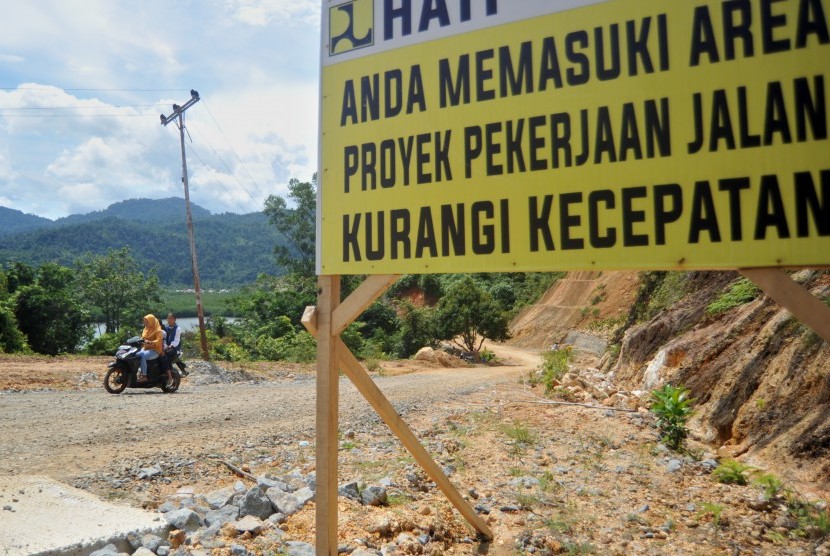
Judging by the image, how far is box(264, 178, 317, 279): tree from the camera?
3456cm

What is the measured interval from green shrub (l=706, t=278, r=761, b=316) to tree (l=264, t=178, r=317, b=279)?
2820cm

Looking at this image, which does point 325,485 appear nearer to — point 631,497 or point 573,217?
point 573,217

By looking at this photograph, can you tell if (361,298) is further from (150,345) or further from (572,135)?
(150,345)

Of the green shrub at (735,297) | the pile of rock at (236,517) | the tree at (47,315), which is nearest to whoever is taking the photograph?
the pile of rock at (236,517)

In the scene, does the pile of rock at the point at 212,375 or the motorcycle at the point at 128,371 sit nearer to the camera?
the motorcycle at the point at 128,371

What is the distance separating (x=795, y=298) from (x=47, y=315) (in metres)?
26.6

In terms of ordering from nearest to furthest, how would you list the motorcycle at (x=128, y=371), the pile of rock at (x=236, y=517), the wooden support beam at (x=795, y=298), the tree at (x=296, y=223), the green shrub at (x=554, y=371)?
the wooden support beam at (x=795, y=298), the pile of rock at (x=236, y=517), the motorcycle at (x=128, y=371), the green shrub at (x=554, y=371), the tree at (x=296, y=223)

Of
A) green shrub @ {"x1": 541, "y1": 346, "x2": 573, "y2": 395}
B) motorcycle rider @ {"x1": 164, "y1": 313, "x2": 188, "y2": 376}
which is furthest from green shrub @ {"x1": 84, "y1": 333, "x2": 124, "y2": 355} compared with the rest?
green shrub @ {"x1": 541, "y1": 346, "x2": 573, "y2": 395}

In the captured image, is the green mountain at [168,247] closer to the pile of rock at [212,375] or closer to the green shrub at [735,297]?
the pile of rock at [212,375]

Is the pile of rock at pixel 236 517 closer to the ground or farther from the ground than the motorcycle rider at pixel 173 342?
closer to the ground

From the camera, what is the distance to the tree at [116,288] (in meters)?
38.7

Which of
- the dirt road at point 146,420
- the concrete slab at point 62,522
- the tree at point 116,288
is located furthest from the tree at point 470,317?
the tree at point 116,288

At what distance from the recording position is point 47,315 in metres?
23.0

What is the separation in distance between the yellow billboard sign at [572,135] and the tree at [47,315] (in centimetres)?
2409
